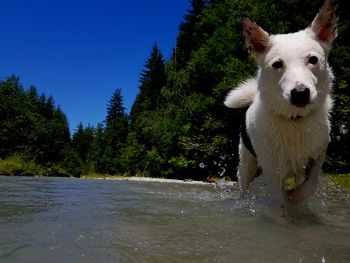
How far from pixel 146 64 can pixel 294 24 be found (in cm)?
4125

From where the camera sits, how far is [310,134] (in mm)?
4660

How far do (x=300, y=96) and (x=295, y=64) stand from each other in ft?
1.40

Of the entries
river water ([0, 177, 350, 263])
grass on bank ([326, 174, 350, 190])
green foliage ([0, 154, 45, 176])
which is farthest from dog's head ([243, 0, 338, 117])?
green foliage ([0, 154, 45, 176])

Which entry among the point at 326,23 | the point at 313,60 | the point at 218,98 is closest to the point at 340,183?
the point at 326,23

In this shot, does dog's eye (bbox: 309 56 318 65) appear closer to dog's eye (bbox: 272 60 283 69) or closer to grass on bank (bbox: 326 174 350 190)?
dog's eye (bbox: 272 60 283 69)

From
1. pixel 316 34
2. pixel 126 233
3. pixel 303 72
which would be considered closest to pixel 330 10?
pixel 316 34

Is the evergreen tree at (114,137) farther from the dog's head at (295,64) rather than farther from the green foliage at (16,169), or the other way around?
the dog's head at (295,64)

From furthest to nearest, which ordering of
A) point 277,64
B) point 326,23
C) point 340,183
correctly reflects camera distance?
point 340,183
point 326,23
point 277,64

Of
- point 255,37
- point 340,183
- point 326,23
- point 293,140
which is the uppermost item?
point 326,23

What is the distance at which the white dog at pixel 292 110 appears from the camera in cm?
450

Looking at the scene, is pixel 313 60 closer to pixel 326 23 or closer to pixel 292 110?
pixel 292 110

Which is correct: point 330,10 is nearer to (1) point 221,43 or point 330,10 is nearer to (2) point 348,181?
Result: (2) point 348,181

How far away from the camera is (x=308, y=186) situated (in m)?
4.66

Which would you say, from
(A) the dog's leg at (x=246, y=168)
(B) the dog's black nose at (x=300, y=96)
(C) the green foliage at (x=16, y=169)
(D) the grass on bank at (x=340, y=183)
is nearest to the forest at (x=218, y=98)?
(C) the green foliage at (x=16, y=169)
